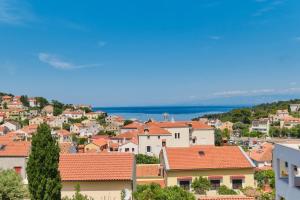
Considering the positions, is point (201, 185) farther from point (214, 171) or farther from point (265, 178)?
point (265, 178)

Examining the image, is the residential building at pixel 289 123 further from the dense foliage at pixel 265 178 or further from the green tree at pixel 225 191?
the green tree at pixel 225 191

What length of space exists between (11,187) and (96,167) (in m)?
6.45

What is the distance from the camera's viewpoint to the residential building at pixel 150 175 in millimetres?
33906

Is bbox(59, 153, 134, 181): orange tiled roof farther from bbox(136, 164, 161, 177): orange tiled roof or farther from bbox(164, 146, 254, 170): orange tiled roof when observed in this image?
bbox(136, 164, 161, 177): orange tiled roof

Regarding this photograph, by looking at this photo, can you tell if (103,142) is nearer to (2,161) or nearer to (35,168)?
(2,161)

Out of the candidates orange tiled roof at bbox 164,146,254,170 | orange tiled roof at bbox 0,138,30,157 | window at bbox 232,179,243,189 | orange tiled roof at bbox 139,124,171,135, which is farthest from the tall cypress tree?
orange tiled roof at bbox 139,124,171,135

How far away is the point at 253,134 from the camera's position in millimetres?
158000

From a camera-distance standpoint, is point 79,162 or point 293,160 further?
point 79,162

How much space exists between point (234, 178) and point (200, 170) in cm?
280

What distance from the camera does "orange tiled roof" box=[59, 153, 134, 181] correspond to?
25.8 metres

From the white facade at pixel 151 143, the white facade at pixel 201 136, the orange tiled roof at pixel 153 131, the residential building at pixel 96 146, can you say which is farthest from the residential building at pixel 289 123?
the white facade at pixel 151 143

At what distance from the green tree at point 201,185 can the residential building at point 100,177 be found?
6.82 metres

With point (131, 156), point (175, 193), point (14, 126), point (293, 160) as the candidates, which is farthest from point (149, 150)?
point (14, 126)

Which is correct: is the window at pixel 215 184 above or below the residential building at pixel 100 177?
below
